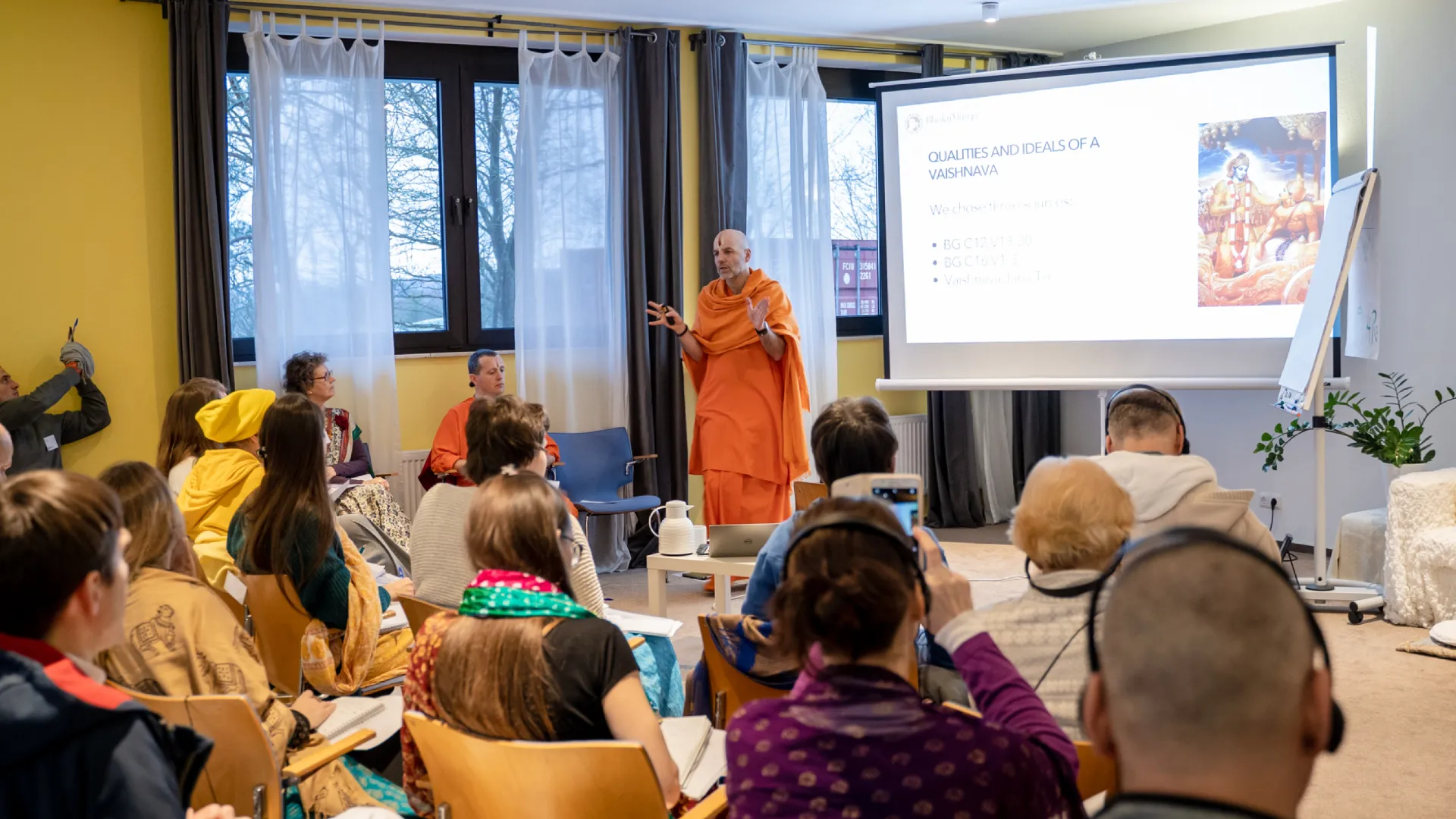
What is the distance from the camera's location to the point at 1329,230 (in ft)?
15.5

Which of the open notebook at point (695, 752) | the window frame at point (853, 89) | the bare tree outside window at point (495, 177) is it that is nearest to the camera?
the open notebook at point (695, 752)

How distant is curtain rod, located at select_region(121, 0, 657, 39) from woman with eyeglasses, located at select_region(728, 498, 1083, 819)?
4.80 metres

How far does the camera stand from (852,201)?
6578 millimetres

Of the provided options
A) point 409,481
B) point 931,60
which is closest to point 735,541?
point 409,481

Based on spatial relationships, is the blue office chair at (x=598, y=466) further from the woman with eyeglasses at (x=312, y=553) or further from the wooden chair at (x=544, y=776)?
the wooden chair at (x=544, y=776)

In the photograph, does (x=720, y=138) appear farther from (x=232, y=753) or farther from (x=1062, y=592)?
(x=232, y=753)

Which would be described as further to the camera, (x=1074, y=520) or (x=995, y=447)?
(x=995, y=447)

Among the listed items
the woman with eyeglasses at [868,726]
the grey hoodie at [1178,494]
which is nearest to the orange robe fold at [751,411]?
the grey hoodie at [1178,494]

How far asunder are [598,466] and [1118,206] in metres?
2.73

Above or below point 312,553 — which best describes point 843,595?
above

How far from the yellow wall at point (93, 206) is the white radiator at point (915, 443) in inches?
148

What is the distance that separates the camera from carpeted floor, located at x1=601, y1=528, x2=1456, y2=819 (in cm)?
290

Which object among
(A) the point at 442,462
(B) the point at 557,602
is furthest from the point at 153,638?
(A) the point at 442,462

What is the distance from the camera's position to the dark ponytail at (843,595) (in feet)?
3.98
